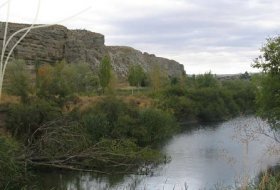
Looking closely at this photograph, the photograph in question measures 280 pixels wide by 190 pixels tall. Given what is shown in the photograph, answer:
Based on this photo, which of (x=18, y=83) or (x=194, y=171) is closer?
(x=194, y=171)

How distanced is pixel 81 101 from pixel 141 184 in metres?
15.3

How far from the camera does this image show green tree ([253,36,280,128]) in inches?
739

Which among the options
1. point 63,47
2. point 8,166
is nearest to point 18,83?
point 8,166

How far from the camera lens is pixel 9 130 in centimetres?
2342

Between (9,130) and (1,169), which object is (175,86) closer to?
(9,130)

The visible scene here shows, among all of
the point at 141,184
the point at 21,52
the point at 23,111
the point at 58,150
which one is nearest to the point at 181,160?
the point at 141,184

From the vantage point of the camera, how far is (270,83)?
63.3ft

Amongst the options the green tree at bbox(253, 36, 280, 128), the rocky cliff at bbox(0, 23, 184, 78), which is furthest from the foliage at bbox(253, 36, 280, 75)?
the rocky cliff at bbox(0, 23, 184, 78)

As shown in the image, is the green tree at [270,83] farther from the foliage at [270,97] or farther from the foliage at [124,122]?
the foliage at [124,122]

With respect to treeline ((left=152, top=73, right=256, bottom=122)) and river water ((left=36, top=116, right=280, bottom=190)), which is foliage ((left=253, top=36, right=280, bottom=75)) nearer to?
river water ((left=36, top=116, right=280, bottom=190))

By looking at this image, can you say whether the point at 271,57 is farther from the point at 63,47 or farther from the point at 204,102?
the point at 63,47

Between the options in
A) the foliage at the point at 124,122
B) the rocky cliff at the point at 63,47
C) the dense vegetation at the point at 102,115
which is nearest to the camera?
the dense vegetation at the point at 102,115

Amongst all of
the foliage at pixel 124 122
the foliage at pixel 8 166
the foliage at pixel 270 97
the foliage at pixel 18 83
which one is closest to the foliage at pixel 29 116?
the foliage at pixel 124 122

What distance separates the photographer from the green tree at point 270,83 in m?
18.8
